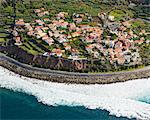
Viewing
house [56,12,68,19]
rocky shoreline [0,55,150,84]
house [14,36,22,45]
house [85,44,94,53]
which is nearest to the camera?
rocky shoreline [0,55,150,84]

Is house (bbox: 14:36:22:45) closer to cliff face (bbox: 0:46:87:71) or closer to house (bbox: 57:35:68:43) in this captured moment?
cliff face (bbox: 0:46:87:71)

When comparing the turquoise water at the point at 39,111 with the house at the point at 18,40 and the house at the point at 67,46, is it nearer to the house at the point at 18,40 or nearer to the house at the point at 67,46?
the house at the point at 67,46

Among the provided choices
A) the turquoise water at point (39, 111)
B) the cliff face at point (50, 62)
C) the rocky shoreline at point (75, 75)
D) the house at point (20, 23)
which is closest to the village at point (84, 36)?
the house at point (20, 23)

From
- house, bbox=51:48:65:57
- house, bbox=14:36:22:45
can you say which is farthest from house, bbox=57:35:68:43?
house, bbox=14:36:22:45

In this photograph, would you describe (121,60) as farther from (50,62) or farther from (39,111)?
(39,111)

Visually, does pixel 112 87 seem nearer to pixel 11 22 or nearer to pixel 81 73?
pixel 81 73

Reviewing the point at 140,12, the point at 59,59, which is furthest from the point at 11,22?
the point at 140,12
